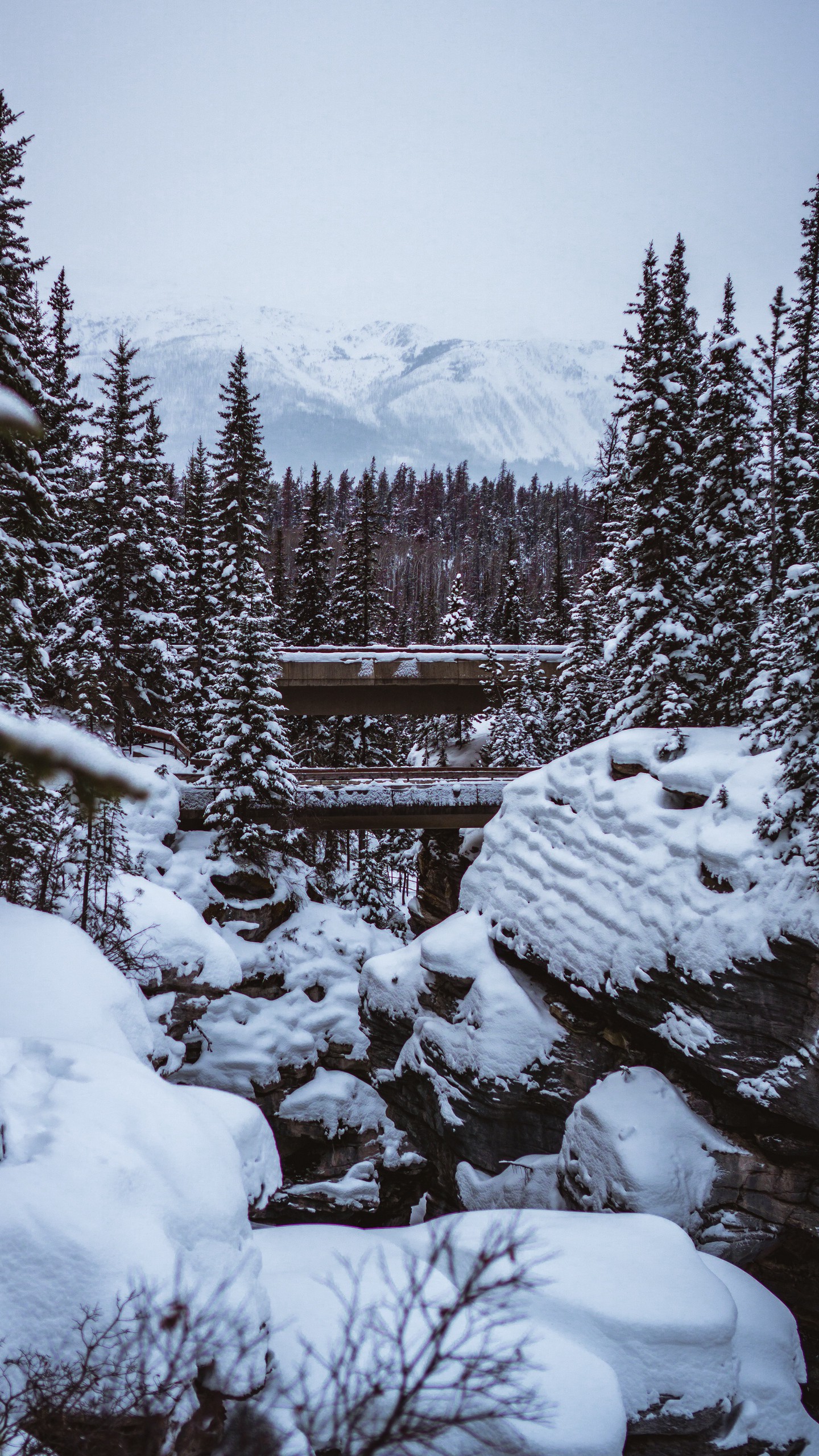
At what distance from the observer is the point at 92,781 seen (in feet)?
4.03

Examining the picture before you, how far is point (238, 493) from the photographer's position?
3014 cm

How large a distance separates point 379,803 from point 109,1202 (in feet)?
55.2

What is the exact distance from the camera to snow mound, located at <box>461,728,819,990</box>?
486 inches

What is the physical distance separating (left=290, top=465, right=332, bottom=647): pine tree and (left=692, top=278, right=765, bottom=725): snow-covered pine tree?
65.0 feet

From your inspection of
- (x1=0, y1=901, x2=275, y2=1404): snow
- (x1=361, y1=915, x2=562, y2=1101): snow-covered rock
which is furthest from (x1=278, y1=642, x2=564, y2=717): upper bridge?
(x1=0, y1=901, x2=275, y2=1404): snow

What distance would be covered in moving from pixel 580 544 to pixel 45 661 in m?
108

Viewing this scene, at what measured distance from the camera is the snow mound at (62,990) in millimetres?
9273

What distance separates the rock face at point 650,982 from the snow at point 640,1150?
0.20 m

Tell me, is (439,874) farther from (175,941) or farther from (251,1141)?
(251,1141)

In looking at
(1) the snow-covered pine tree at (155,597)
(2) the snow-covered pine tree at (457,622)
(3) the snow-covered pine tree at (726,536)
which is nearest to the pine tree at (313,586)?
(2) the snow-covered pine tree at (457,622)

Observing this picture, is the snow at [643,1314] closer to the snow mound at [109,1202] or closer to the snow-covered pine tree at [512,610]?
the snow mound at [109,1202]

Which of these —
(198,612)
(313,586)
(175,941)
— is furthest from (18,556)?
(313,586)

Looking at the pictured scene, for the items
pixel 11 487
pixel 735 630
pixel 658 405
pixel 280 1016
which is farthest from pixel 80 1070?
pixel 658 405

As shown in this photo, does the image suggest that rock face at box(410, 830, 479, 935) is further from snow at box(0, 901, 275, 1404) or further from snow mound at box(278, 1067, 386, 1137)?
snow at box(0, 901, 275, 1404)
